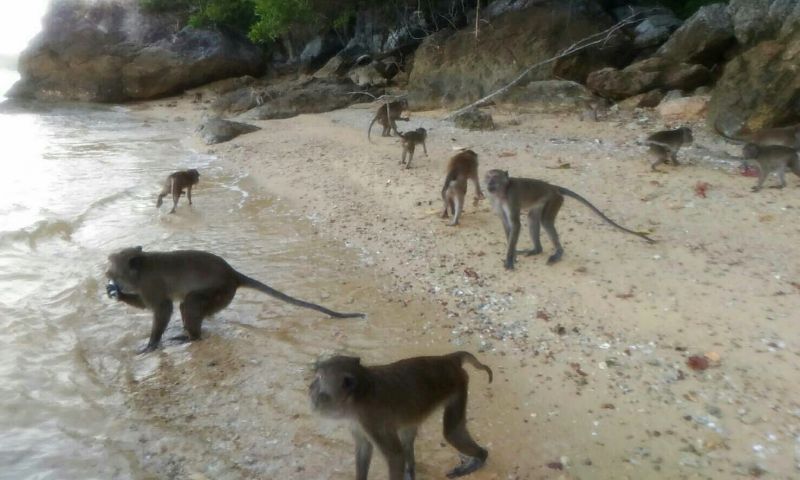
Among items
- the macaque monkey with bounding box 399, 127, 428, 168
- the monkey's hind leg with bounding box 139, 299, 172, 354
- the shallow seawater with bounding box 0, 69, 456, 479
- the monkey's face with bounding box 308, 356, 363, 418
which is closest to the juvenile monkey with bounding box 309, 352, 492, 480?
the monkey's face with bounding box 308, 356, 363, 418

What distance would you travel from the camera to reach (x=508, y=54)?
695 inches

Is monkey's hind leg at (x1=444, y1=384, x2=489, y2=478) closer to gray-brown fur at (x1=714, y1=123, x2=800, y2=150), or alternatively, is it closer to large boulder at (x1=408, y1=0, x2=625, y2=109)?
gray-brown fur at (x1=714, y1=123, x2=800, y2=150)

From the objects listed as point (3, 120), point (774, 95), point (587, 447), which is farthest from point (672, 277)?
point (3, 120)

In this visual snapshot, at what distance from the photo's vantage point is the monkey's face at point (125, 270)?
5625mm

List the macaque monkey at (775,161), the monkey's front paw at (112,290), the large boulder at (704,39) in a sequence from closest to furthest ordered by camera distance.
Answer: the monkey's front paw at (112,290)
the macaque monkey at (775,161)
the large boulder at (704,39)

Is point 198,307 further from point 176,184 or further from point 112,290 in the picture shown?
point 176,184

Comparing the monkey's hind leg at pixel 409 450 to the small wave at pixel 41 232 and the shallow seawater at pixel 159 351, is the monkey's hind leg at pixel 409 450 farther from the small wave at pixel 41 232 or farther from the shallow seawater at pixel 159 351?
the small wave at pixel 41 232

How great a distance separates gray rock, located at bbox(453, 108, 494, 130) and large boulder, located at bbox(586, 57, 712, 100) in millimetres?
A: 2876

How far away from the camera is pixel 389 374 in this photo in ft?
12.4

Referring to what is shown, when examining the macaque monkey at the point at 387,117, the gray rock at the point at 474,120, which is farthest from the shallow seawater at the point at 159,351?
the gray rock at the point at 474,120

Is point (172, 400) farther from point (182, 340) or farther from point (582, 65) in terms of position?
point (582, 65)

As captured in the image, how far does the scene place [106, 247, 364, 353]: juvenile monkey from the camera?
5.66 m

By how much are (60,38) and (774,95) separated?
28210 mm

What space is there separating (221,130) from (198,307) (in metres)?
12.2
